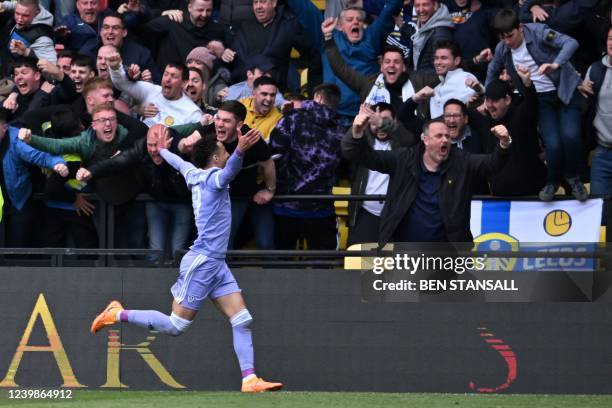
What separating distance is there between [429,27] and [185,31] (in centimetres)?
255

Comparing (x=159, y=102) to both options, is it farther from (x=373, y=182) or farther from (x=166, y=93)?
(x=373, y=182)

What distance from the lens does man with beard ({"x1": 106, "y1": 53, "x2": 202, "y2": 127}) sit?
508 inches

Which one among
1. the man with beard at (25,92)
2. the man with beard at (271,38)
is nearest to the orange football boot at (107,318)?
the man with beard at (25,92)

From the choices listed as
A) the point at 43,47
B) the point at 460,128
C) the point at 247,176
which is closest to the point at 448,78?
the point at 460,128

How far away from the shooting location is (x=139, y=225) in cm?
1281

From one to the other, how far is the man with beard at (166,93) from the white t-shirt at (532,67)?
296 cm

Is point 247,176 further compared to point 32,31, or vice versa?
point 32,31

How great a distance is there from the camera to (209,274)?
11.2 meters

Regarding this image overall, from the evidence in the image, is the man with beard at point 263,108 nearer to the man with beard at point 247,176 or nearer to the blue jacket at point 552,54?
the man with beard at point 247,176

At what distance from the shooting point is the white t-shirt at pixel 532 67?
12.2 metres

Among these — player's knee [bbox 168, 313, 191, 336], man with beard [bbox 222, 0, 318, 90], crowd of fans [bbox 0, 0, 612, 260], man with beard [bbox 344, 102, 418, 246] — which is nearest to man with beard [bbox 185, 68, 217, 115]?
crowd of fans [bbox 0, 0, 612, 260]

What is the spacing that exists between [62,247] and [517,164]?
4.25 metres

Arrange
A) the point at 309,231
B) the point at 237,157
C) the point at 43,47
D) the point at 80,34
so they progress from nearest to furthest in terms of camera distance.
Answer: the point at 237,157 → the point at 309,231 → the point at 43,47 → the point at 80,34

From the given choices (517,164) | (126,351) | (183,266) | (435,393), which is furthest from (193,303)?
(517,164)
